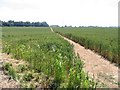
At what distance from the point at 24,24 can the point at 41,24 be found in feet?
56.4

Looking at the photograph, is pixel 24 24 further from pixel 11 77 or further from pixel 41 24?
pixel 11 77

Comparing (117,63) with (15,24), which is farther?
(15,24)

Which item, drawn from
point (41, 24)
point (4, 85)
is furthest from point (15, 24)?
point (4, 85)

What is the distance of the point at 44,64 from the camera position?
9.09 meters

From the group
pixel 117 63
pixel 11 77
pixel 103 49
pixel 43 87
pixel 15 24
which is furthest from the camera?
pixel 15 24

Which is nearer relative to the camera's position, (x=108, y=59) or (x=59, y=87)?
(x=59, y=87)

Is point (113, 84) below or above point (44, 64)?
below

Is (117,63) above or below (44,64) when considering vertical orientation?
below

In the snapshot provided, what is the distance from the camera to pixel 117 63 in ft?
46.4

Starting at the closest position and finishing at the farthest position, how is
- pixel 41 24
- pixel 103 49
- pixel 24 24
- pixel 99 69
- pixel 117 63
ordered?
pixel 99 69
pixel 117 63
pixel 103 49
pixel 24 24
pixel 41 24

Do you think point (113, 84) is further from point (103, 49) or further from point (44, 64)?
point (103, 49)

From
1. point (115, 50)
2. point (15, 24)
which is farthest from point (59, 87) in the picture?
point (15, 24)

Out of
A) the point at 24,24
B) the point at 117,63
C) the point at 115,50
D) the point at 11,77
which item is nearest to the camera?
the point at 11,77

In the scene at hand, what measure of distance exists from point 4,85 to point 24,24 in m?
150
